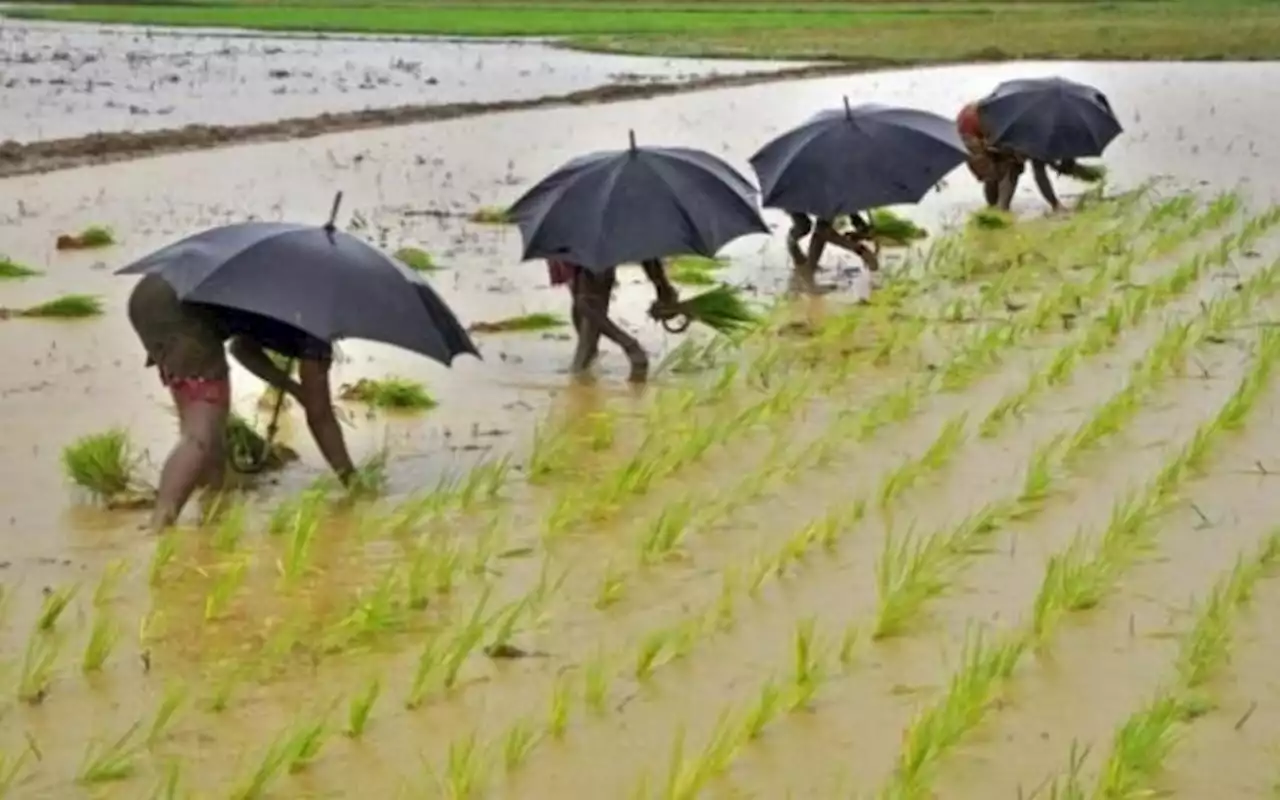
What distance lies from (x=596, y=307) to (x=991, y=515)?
2.33 metres

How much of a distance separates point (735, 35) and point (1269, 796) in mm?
30270

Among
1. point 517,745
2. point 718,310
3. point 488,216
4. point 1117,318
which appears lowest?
point 488,216

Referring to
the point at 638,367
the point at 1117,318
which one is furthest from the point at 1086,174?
the point at 638,367

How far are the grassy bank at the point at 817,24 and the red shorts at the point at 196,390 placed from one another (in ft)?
71.7

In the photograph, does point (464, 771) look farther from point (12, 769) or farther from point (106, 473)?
point (106, 473)

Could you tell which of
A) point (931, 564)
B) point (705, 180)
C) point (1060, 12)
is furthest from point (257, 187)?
point (1060, 12)

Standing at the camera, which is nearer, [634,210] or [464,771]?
[464,771]

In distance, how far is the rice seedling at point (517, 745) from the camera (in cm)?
360

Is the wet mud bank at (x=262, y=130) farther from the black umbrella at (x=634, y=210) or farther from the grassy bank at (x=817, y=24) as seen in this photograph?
the black umbrella at (x=634, y=210)

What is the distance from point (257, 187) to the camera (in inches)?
495

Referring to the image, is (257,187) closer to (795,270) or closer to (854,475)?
(795,270)

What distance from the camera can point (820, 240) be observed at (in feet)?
31.0

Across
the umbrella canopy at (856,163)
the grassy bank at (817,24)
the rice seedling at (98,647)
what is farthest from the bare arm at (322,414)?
the grassy bank at (817,24)

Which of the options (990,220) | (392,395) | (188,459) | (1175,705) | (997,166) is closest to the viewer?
(1175,705)
